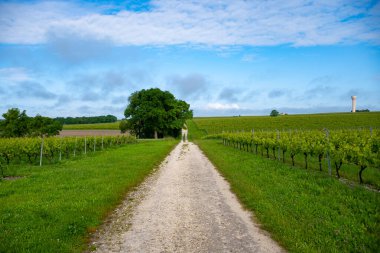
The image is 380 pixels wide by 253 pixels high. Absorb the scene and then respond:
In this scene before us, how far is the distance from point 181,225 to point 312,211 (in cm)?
361

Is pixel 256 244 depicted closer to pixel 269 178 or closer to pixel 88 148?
pixel 269 178

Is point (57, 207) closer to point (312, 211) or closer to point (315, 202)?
point (312, 211)

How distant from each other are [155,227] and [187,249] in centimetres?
157

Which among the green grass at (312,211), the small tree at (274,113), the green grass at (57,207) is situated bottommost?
the green grass at (57,207)

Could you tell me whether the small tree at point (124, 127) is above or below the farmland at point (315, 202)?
above

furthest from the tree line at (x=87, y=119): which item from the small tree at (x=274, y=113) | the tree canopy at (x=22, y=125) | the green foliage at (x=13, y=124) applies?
the green foliage at (x=13, y=124)

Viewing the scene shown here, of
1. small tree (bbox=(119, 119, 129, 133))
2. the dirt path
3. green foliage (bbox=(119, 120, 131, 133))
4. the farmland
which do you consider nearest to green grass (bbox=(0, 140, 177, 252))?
the dirt path

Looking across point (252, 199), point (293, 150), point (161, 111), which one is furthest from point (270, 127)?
point (252, 199)

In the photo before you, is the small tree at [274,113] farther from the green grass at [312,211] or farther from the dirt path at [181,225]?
the dirt path at [181,225]

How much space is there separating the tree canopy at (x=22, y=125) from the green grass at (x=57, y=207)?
54.1 m

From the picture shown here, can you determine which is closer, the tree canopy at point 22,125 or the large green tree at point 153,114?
the tree canopy at point 22,125

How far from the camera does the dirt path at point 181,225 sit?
6.07 meters

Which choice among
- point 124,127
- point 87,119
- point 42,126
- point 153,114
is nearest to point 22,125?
point 42,126

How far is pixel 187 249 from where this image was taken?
232 inches
